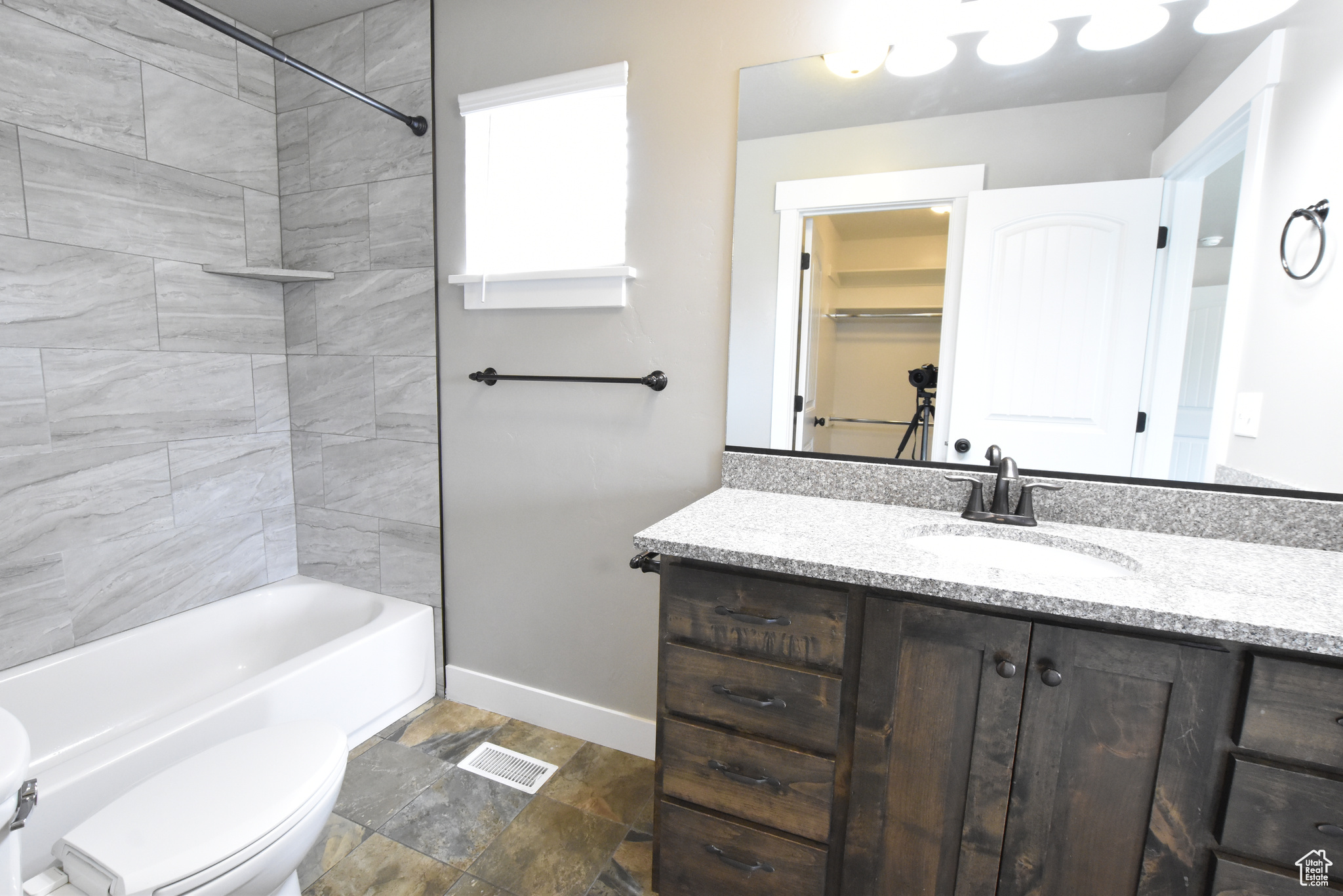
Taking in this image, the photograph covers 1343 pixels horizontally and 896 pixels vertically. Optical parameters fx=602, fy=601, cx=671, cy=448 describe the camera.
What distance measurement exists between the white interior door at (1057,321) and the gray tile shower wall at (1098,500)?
0.07 meters

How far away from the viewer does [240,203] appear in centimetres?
214

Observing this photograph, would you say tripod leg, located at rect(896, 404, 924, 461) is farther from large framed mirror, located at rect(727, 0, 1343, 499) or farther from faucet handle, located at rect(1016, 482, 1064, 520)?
faucet handle, located at rect(1016, 482, 1064, 520)

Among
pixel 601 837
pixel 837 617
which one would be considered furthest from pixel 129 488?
pixel 837 617

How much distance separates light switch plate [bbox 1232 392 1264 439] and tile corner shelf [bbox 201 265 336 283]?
100 inches

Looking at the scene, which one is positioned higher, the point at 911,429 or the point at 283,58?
the point at 283,58

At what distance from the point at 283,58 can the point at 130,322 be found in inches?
38.1

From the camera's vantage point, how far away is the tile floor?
141 centimetres

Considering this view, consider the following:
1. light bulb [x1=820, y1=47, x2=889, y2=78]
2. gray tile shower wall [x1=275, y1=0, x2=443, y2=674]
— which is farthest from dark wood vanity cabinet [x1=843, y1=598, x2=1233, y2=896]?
gray tile shower wall [x1=275, y1=0, x2=443, y2=674]

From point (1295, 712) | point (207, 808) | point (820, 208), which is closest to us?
point (1295, 712)

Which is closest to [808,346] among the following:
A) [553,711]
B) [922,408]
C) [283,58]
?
[922,408]

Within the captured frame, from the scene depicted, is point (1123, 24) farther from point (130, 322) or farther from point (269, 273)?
point (130, 322)

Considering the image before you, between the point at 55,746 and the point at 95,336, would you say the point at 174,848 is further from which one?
the point at 95,336

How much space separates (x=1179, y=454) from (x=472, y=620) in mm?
2057

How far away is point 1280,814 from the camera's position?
83cm
